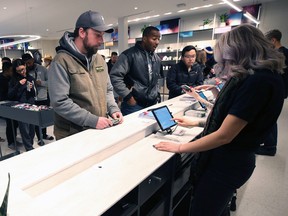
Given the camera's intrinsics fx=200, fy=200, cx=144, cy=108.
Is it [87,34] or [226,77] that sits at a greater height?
[87,34]

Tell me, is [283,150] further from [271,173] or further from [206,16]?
[206,16]

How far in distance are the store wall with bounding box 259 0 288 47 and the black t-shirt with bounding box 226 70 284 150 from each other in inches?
278

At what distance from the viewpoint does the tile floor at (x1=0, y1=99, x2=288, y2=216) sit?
1887mm

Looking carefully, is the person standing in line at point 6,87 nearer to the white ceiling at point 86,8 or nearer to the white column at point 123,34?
the white ceiling at point 86,8

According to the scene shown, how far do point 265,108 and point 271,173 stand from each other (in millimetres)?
2054

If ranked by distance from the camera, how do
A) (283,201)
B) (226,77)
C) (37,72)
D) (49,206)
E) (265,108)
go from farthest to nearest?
(37,72), (283,201), (226,77), (265,108), (49,206)

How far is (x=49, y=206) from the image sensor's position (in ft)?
2.54

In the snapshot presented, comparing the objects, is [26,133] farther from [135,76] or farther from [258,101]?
[258,101]

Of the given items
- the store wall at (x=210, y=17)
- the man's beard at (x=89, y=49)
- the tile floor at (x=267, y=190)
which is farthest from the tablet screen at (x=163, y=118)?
the store wall at (x=210, y=17)

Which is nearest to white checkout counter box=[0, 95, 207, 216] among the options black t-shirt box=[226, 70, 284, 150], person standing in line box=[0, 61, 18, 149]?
black t-shirt box=[226, 70, 284, 150]

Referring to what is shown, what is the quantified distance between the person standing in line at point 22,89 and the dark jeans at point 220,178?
2.79 meters

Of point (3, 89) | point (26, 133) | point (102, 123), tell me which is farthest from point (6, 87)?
point (102, 123)

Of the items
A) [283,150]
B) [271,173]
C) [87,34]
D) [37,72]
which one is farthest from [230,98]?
[37,72]

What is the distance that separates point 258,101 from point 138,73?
1.48m
